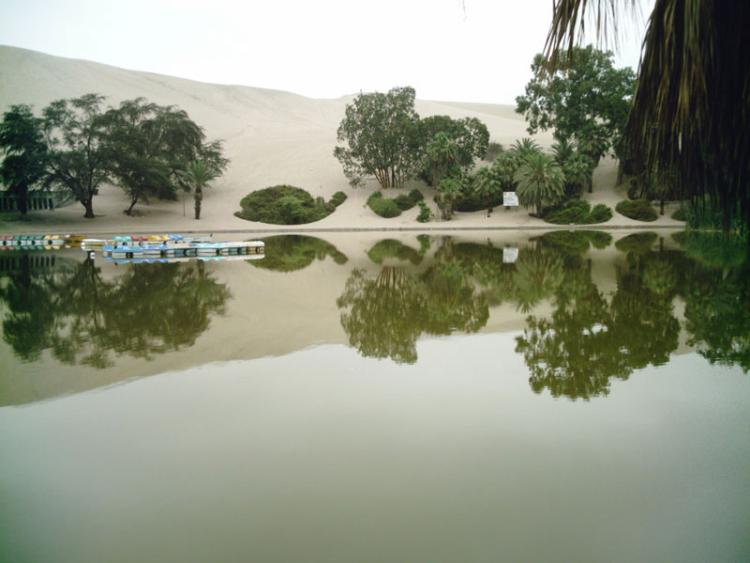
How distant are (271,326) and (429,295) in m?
4.46

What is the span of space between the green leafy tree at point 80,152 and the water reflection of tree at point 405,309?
3281 centimetres

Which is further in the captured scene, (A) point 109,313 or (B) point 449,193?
(B) point 449,193

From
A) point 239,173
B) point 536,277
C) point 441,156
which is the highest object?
point 441,156

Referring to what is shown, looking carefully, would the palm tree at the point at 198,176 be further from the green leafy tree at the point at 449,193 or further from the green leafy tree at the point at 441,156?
the green leafy tree at the point at 449,193

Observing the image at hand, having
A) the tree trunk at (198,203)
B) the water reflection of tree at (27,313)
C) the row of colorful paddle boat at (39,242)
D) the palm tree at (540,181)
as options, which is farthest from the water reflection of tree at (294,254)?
the palm tree at (540,181)

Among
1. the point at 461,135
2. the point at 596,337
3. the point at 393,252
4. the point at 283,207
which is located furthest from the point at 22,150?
the point at 596,337

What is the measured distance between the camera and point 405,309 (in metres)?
12.8

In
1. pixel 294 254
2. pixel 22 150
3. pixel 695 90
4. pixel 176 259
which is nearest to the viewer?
pixel 695 90

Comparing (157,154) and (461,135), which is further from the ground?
(461,135)

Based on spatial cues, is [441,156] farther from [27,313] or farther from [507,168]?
[27,313]

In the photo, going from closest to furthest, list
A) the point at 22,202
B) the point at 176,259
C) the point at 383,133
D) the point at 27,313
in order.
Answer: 1. the point at 27,313
2. the point at 176,259
3. the point at 22,202
4. the point at 383,133

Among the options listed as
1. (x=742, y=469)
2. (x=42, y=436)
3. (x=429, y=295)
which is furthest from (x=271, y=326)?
(x=742, y=469)

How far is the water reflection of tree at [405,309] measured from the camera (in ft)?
33.1

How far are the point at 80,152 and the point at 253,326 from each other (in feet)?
126
